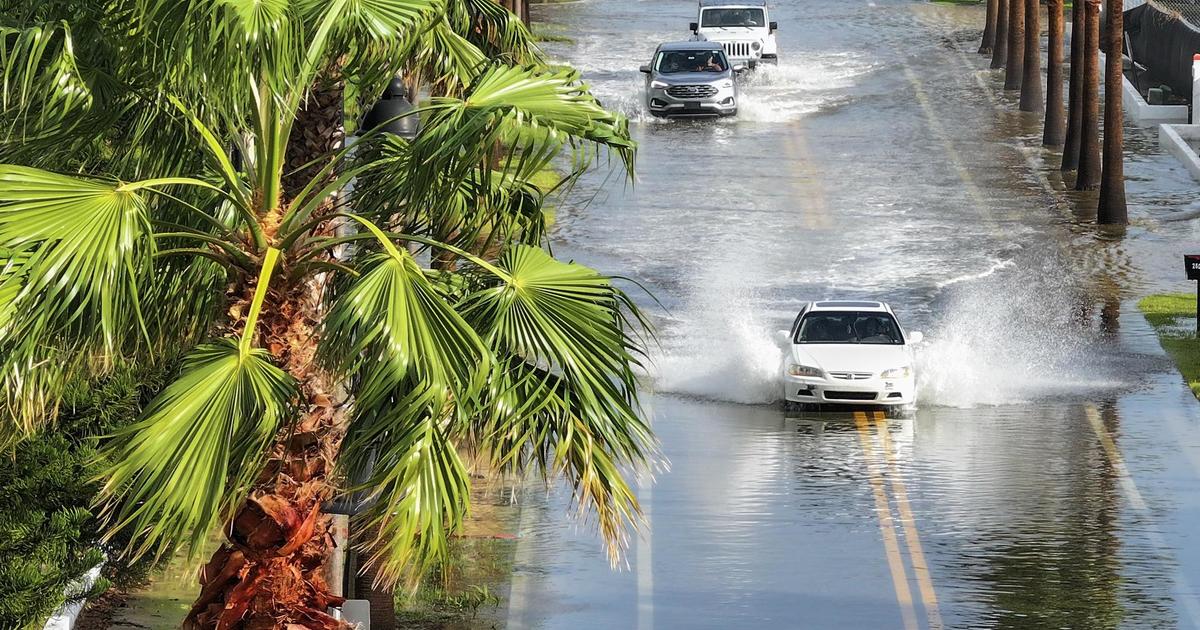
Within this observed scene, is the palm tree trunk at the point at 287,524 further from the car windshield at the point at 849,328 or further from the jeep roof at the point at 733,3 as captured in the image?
the jeep roof at the point at 733,3

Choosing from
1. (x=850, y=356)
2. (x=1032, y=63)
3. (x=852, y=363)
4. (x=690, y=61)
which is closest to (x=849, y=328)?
(x=850, y=356)

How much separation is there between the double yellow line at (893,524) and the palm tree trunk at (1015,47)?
25930mm

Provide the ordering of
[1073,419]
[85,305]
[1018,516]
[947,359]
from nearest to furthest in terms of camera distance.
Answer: [85,305], [1018,516], [1073,419], [947,359]

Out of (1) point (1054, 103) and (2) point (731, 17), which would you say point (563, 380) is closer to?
(1) point (1054, 103)

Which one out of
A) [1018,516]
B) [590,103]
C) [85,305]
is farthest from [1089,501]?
[85,305]

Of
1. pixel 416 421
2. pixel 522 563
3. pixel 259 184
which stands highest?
pixel 259 184

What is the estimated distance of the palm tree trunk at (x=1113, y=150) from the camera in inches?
1399

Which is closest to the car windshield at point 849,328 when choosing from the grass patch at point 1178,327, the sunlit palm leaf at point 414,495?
the grass patch at point 1178,327

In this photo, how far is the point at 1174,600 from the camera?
17.2 meters

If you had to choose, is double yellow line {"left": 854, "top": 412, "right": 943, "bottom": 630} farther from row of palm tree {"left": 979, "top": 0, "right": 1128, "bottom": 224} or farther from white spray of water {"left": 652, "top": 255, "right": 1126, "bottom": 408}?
row of palm tree {"left": 979, "top": 0, "right": 1128, "bottom": 224}

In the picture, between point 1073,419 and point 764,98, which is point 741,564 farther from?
point 764,98

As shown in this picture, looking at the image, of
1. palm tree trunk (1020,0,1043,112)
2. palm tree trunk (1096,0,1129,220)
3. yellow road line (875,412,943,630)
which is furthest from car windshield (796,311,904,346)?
palm tree trunk (1020,0,1043,112)

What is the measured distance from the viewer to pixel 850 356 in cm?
2447

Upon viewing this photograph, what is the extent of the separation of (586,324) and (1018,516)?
10790 mm
